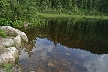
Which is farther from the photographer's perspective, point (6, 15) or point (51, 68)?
point (6, 15)

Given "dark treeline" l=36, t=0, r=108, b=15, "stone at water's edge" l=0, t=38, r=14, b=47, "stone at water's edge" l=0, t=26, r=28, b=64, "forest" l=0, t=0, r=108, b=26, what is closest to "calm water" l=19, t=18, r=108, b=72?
"stone at water's edge" l=0, t=26, r=28, b=64

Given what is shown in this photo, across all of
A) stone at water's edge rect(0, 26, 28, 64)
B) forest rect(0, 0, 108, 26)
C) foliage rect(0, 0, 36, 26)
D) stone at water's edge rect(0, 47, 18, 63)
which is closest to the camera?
stone at water's edge rect(0, 47, 18, 63)

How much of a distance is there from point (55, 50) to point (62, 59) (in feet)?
16.8

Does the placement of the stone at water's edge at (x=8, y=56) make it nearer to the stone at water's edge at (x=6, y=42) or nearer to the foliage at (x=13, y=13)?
the stone at water's edge at (x=6, y=42)

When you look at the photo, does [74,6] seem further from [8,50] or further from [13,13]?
[8,50]

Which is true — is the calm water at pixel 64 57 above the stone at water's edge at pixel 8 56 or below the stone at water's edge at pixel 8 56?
below

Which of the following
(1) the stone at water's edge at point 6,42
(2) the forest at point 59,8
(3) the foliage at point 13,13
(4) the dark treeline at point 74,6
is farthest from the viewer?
(4) the dark treeline at point 74,6

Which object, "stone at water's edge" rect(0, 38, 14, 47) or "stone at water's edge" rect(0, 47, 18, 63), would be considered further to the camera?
"stone at water's edge" rect(0, 38, 14, 47)

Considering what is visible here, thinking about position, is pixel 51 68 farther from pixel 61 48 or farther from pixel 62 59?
pixel 61 48

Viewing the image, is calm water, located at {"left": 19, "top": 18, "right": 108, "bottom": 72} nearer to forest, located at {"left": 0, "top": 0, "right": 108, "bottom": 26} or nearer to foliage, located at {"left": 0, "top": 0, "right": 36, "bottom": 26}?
foliage, located at {"left": 0, "top": 0, "right": 36, "bottom": 26}

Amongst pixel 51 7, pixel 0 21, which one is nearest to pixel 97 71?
pixel 0 21

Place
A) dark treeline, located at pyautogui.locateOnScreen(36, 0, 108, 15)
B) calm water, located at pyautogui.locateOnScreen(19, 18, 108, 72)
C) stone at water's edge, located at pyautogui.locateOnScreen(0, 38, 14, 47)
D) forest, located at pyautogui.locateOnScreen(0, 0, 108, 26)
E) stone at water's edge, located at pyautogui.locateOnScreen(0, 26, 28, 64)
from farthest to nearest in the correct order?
dark treeline, located at pyautogui.locateOnScreen(36, 0, 108, 15), forest, located at pyautogui.locateOnScreen(0, 0, 108, 26), stone at water's edge, located at pyautogui.locateOnScreen(0, 38, 14, 47), calm water, located at pyautogui.locateOnScreen(19, 18, 108, 72), stone at water's edge, located at pyautogui.locateOnScreen(0, 26, 28, 64)

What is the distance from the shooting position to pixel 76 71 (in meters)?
26.2

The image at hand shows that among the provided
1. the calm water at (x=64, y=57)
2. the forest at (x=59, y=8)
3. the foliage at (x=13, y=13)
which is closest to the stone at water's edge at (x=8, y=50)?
the calm water at (x=64, y=57)
